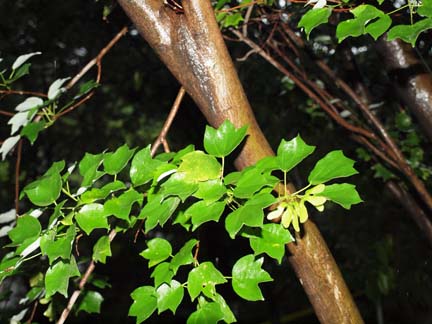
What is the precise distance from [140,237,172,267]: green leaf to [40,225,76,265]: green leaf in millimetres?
147

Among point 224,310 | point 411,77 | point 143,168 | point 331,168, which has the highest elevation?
point 143,168

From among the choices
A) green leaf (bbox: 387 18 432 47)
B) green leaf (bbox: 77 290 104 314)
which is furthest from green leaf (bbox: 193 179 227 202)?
green leaf (bbox: 77 290 104 314)

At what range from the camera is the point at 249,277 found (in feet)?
2.77

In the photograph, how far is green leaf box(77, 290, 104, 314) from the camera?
1446 mm

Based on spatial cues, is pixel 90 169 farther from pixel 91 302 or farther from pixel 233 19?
pixel 233 19

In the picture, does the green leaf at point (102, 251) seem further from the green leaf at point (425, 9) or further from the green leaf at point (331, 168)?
the green leaf at point (425, 9)

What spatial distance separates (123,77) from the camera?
3564 mm

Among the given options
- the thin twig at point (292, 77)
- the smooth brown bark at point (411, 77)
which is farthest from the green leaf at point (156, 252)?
the smooth brown bark at point (411, 77)

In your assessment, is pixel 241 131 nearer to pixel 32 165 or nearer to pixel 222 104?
pixel 222 104

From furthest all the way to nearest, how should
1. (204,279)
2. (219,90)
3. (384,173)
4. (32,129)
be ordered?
(384,173), (32,129), (219,90), (204,279)

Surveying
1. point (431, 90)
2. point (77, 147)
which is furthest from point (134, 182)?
point (77, 147)

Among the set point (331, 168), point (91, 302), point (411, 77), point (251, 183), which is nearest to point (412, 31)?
point (331, 168)

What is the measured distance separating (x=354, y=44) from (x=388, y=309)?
385cm

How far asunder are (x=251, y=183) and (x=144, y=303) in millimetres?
306
